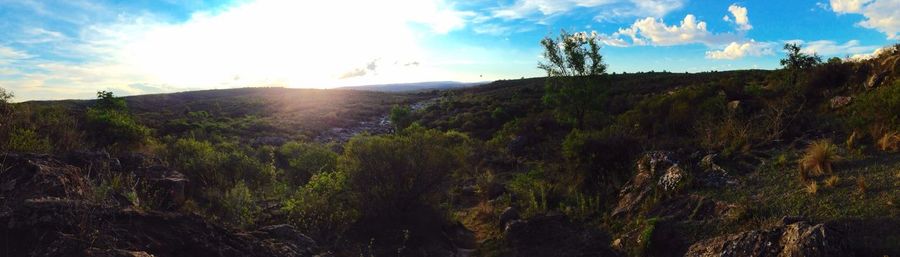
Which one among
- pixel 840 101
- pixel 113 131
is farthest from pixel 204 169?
pixel 840 101

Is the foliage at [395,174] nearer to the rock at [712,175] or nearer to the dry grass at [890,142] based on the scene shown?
the rock at [712,175]

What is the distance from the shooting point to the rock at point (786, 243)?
17.5ft

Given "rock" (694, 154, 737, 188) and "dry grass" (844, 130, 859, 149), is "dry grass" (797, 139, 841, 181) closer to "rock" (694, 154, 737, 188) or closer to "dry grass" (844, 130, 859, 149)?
"dry grass" (844, 130, 859, 149)

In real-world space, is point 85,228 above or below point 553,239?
above

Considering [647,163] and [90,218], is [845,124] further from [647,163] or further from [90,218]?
[90,218]

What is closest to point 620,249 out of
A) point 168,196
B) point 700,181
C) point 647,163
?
point 700,181

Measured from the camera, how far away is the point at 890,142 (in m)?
8.45

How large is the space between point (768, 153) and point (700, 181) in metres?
2.00

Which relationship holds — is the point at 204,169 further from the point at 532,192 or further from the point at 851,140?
the point at 851,140

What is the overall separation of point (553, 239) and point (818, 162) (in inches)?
188

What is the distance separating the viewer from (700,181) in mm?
9000

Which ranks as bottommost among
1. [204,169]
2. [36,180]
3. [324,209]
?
[324,209]

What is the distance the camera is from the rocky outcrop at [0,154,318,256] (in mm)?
4505

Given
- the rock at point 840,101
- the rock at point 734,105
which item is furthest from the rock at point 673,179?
the rock at point 840,101
